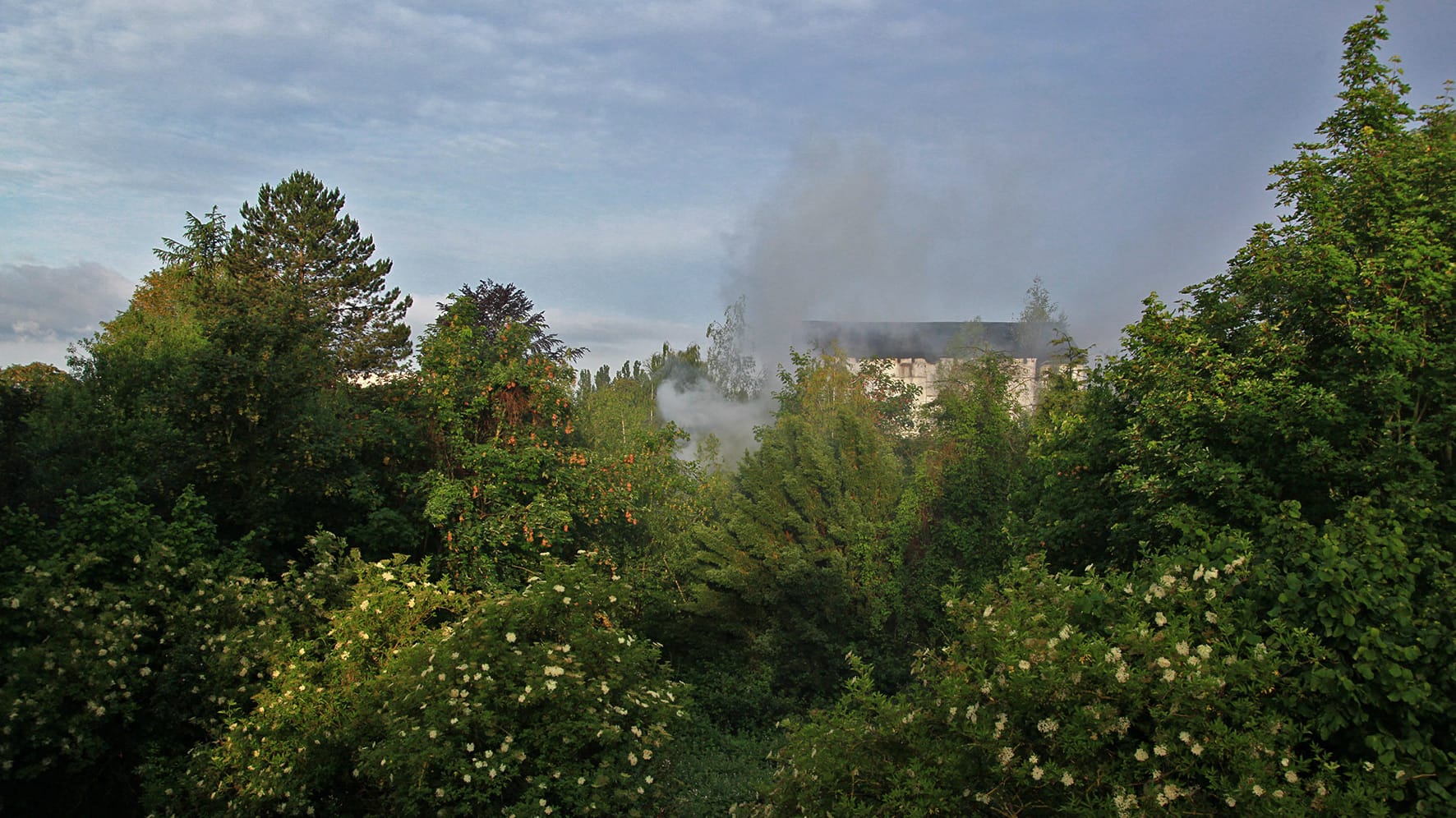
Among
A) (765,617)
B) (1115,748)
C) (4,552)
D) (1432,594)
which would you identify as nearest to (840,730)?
(1115,748)

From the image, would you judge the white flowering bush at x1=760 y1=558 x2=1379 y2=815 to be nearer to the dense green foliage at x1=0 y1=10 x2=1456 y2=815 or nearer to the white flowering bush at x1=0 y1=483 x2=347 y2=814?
the dense green foliage at x1=0 y1=10 x2=1456 y2=815

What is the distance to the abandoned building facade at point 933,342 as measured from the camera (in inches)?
2803

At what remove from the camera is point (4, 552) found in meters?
13.9

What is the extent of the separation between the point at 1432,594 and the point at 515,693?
7.69m

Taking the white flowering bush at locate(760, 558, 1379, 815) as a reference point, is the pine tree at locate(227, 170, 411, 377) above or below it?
above

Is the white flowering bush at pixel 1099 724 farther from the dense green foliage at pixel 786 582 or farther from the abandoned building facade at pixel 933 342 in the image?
the abandoned building facade at pixel 933 342

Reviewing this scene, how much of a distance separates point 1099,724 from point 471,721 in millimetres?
5655

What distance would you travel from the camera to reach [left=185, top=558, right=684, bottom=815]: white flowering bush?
28.7 feet

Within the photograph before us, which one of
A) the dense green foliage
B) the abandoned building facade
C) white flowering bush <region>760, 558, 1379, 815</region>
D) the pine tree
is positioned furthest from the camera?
the abandoned building facade

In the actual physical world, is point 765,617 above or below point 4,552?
below

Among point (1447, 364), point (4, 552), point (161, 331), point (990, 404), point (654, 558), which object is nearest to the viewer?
point (1447, 364)

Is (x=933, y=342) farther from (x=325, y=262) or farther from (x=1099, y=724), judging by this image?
(x=1099, y=724)

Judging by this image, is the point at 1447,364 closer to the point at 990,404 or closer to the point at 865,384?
the point at 990,404

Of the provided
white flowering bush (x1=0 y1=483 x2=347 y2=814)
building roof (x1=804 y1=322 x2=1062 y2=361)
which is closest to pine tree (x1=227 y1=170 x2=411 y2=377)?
white flowering bush (x1=0 y1=483 x2=347 y2=814)
